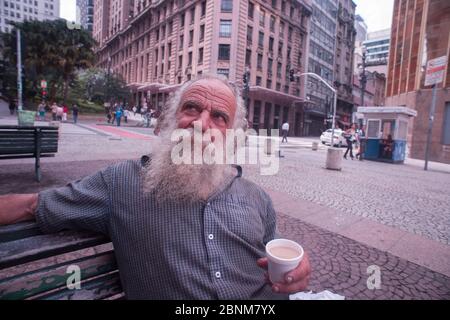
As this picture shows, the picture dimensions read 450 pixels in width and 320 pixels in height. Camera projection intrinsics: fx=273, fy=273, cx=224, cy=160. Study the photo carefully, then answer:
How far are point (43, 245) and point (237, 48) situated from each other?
35098 millimetres

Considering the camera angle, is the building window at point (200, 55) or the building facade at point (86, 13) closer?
the building window at point (200, 55)

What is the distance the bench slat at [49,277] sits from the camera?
3.61ft

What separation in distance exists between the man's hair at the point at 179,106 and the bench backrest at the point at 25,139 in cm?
407

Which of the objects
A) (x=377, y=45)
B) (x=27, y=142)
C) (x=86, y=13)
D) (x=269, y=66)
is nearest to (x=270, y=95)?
(x=269, y=66)

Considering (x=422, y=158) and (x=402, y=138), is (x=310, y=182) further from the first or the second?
(x=422, y=158)

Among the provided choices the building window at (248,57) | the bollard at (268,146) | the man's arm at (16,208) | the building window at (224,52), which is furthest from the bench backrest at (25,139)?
the building window at (248,57)

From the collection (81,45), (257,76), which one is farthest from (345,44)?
(81,45)

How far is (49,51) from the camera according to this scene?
3284 cm

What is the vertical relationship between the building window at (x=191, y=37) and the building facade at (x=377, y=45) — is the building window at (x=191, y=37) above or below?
below

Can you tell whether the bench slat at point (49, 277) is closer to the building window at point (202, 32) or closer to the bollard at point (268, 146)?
the bollard at point (268, 146)

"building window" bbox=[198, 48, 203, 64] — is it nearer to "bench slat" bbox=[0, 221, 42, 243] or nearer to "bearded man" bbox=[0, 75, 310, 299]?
"bearded man" bbox=[0, 75, 310, 299]

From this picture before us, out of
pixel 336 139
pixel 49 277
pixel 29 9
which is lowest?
pixel 49 277

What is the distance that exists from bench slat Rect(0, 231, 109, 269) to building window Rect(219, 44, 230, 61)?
3455 cm

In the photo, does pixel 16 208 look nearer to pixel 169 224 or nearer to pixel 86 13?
pixel 169 224
